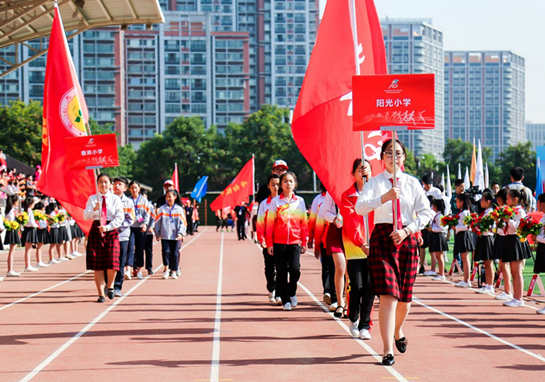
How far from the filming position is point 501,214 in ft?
39.1

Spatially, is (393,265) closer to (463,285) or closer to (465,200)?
(463,285)

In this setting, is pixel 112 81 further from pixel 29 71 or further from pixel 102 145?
pixel 102 145

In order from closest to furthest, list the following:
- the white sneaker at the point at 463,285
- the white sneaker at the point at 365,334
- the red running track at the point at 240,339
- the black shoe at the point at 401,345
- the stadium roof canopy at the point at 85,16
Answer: the red running track at the point at 240,339
the black shoe at the point at 401,345
the white sneaker at the point at 365,334
the white sneaker at the point at 463,285
the stadium roof canopy at the point at 85,16

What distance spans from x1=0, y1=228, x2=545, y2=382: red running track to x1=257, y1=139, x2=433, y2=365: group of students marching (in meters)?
0.34

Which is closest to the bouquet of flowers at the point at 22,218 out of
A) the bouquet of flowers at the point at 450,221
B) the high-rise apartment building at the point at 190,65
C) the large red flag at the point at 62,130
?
the large red flag at the point at 62,130

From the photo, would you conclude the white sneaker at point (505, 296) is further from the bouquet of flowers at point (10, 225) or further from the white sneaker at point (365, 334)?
the bouquet of flowers at point (10, 225)

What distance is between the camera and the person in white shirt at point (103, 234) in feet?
39.8

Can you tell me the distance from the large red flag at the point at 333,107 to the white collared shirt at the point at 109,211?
3674 mm

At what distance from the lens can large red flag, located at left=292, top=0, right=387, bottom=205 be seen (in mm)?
9641

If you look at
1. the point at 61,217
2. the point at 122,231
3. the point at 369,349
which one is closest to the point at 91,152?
the point at 122,231

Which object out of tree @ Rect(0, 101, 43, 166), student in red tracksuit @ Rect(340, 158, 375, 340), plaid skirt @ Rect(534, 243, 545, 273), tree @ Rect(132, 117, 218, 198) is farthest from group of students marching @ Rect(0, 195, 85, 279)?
tree @ Rect(132, 117, 218, 198)

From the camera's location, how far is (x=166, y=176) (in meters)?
85.2

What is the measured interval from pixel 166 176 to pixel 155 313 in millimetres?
74832

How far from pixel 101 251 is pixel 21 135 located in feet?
195
